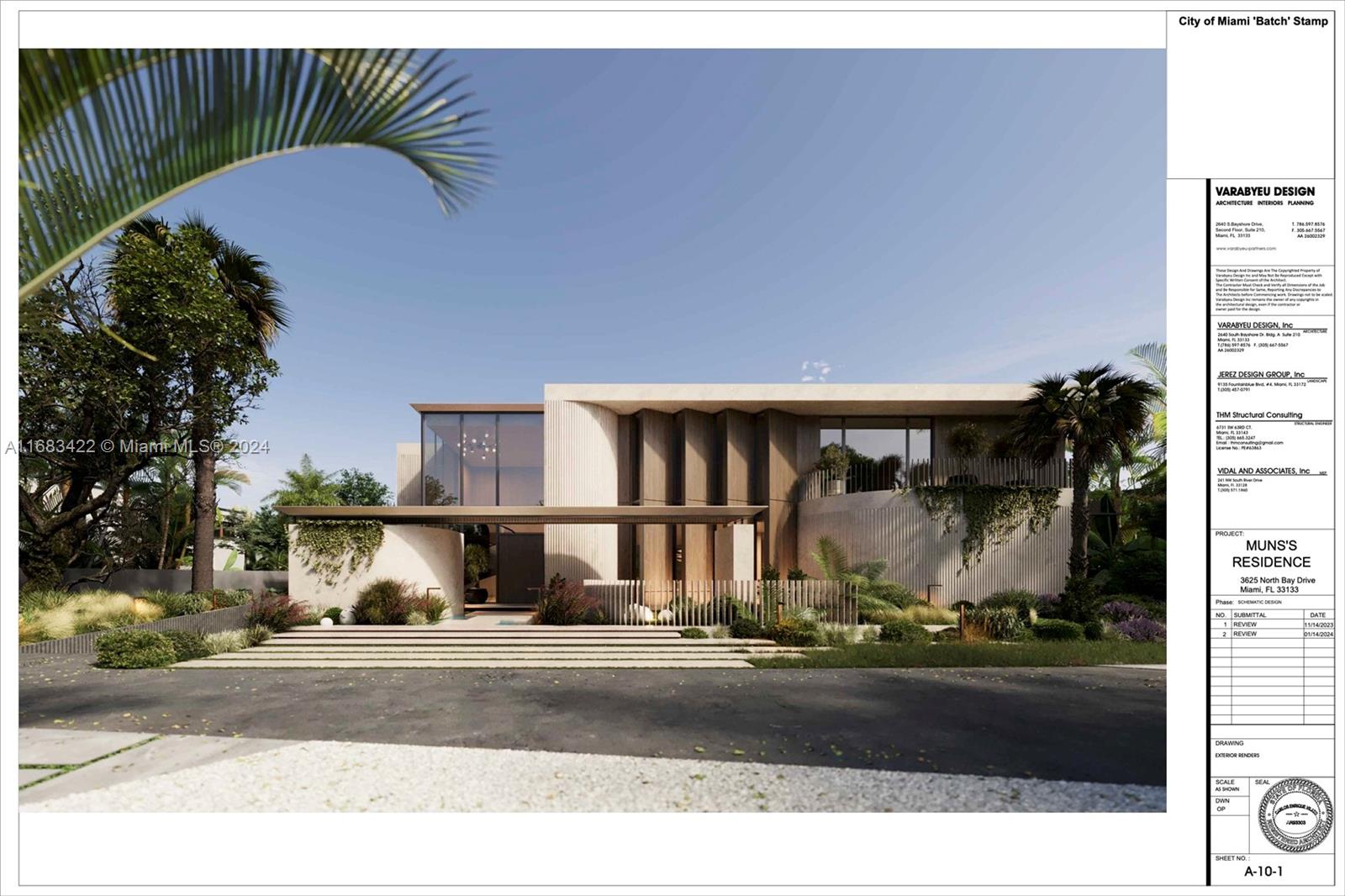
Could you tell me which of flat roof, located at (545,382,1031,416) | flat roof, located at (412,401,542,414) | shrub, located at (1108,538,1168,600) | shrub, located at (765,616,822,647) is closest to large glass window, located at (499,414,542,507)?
flat roof, located at (412,401,542,414)

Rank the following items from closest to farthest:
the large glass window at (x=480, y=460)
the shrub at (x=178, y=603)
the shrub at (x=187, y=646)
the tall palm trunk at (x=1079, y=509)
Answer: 1. the shrub at (x=187, y=646)
2. the shrub at (x=178, y=603)
3. the tall palm trunk at (x=1079, y=509)
4. the large glass window at (x=480, y=460)

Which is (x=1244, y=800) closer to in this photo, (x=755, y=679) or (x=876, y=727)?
(x=876, y=727)

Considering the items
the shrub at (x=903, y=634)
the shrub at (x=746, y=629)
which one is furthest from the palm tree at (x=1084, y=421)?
the shrub at (x=746, y=629)

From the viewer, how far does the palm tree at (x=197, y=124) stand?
8.54ft

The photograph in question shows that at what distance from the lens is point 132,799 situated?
3537 millimetres

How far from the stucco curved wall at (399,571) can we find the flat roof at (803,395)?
14.7 ft

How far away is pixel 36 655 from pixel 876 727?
1159 cm

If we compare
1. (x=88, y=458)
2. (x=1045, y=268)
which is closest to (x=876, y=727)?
(x=1045, y=268)

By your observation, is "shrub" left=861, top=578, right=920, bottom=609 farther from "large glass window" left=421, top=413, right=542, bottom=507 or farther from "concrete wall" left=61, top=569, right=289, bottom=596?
"concrete wall" left=61, top=569, right=289, bottom=596

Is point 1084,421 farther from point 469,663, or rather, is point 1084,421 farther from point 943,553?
point 469,663

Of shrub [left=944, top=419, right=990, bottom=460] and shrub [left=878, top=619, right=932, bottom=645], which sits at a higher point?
shrub [left=944, top=419, right=990, bottom=460]

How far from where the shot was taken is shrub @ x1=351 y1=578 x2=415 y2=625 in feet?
34.8

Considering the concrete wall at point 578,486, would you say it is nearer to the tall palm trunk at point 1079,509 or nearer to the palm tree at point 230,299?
the palm tree at point 230,299

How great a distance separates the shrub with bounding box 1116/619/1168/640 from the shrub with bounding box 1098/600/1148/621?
418 millimetres
